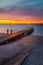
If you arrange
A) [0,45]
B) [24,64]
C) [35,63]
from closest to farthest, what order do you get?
[24,64] < [35,63] < [0,45]

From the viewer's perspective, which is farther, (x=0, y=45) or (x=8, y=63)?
(x=0, y=45)

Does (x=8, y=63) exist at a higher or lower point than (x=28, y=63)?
higher

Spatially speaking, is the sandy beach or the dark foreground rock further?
the dark foreground rock

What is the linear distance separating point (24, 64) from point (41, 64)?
5.00ft

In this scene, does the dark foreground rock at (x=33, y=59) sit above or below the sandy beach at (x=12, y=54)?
below

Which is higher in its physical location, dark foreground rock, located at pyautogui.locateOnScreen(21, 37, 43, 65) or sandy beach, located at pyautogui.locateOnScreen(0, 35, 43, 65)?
sandy beach, located at pyautogui.locateOnScreen(0, 35, 43, 65)

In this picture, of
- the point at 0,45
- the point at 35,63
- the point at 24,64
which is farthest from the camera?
the point at 0,45

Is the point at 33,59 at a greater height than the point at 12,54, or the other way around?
the point at 12,54

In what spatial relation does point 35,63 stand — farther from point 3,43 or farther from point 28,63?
point 3,43

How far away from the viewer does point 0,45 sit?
1866 cm

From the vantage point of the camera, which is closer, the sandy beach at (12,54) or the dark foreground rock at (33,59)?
the sandy beach at (12,54)

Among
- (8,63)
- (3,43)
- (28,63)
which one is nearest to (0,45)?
(3,43)

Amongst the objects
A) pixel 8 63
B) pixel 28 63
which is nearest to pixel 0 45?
pixel 28 63

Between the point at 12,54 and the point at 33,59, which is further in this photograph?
the point at 33,59
